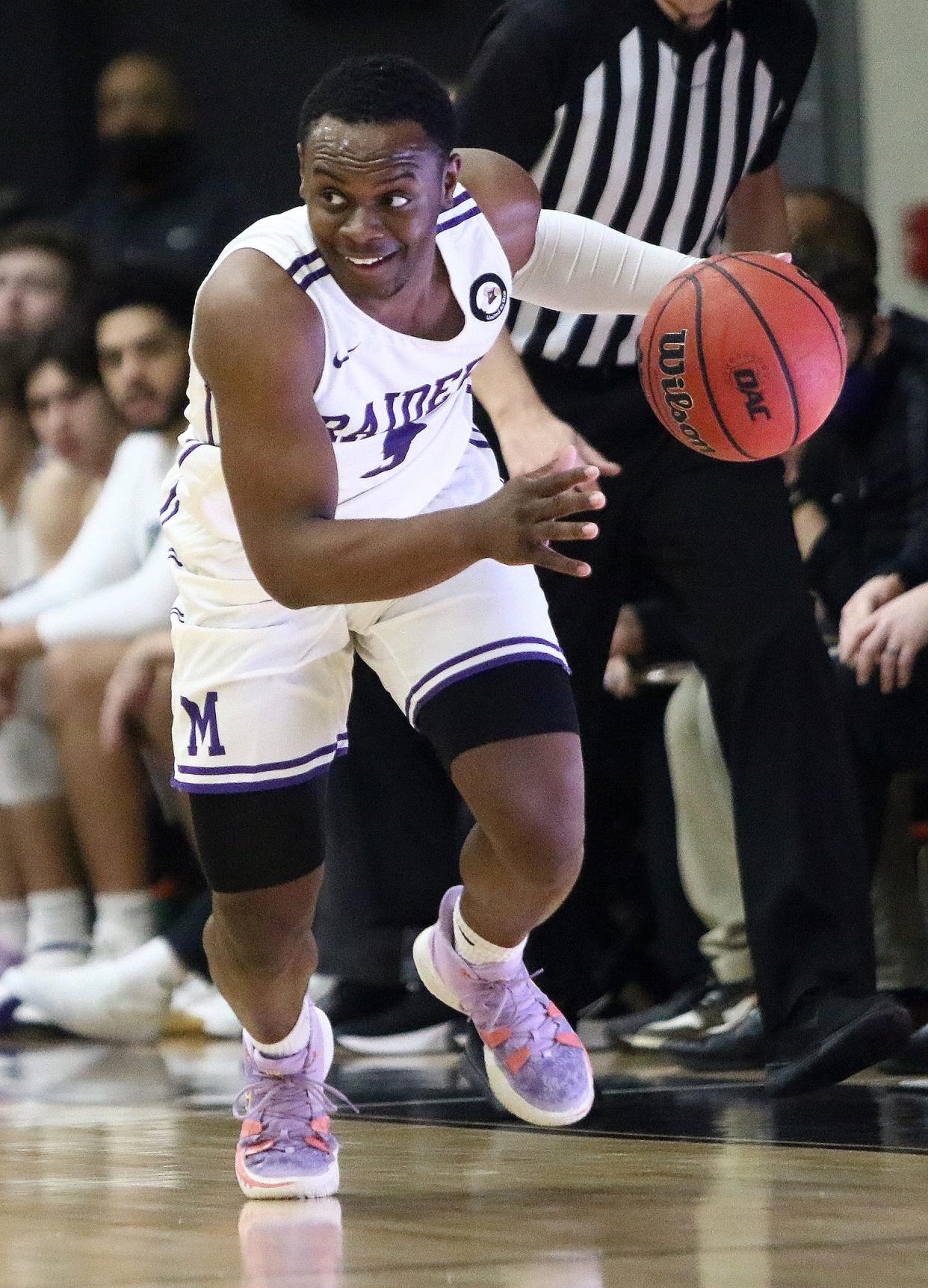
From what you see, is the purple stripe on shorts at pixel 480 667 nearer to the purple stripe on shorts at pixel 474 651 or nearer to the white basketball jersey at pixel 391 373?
the purple stripe on shorts at pixel 474 651

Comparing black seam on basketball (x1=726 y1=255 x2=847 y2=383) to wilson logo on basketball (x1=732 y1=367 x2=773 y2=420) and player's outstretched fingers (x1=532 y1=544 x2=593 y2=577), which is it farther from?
player's outstretched fingers (x1=532 y1=544 x2=593 y2=577)

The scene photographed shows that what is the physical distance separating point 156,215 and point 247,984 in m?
4.08

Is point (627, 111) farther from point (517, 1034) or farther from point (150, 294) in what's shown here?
point (150, 294)

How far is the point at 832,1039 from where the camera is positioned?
300 centimetres

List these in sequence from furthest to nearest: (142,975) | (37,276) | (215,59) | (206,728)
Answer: (215,59), (37,276), (142,975), (206,728)

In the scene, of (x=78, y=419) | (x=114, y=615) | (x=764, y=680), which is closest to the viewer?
(x=764, y=680)

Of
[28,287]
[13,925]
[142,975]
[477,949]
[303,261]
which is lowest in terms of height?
[13,925]

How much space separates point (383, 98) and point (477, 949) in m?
1.10

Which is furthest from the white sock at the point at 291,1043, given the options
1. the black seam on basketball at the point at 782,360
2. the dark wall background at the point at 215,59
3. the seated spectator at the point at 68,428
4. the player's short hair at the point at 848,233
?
the dark wall background at the point at 215,59

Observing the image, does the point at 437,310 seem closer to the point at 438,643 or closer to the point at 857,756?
the point at 438,643

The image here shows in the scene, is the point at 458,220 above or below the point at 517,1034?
above

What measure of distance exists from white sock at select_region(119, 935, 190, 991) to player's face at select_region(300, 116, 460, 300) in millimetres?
2457

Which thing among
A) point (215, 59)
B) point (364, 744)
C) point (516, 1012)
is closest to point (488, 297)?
point (516, 1012)

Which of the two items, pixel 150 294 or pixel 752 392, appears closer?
pixel 752 392
